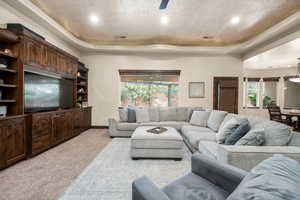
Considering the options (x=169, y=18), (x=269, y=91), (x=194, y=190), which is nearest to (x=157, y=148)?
(x=194, y=190)

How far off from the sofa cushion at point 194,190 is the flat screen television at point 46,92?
3309 millimetres

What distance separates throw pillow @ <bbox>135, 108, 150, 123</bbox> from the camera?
514cm

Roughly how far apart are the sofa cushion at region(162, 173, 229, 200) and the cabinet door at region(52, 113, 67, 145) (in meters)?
3.41

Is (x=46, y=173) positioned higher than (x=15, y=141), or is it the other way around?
(x=15, y=141)

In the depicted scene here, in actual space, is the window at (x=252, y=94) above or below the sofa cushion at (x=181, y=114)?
above

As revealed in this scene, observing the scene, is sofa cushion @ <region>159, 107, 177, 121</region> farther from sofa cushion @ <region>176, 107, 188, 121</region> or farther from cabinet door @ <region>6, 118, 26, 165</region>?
cabinet door @ <region>6, 118, 26, 165</region>

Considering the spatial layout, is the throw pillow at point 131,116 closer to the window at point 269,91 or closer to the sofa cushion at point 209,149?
the sofa cushion at point 209,149

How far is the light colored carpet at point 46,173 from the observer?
6.66ft

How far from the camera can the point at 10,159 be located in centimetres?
271

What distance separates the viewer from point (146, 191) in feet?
3.32

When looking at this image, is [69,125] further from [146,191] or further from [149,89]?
[146,191]

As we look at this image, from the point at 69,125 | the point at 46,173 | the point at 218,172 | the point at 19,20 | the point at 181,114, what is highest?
the point at 19,20

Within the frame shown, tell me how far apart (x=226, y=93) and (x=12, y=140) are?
22.1 ft

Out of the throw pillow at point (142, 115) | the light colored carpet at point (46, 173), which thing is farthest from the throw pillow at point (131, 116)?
the light colored carpet at point (46, 173)
